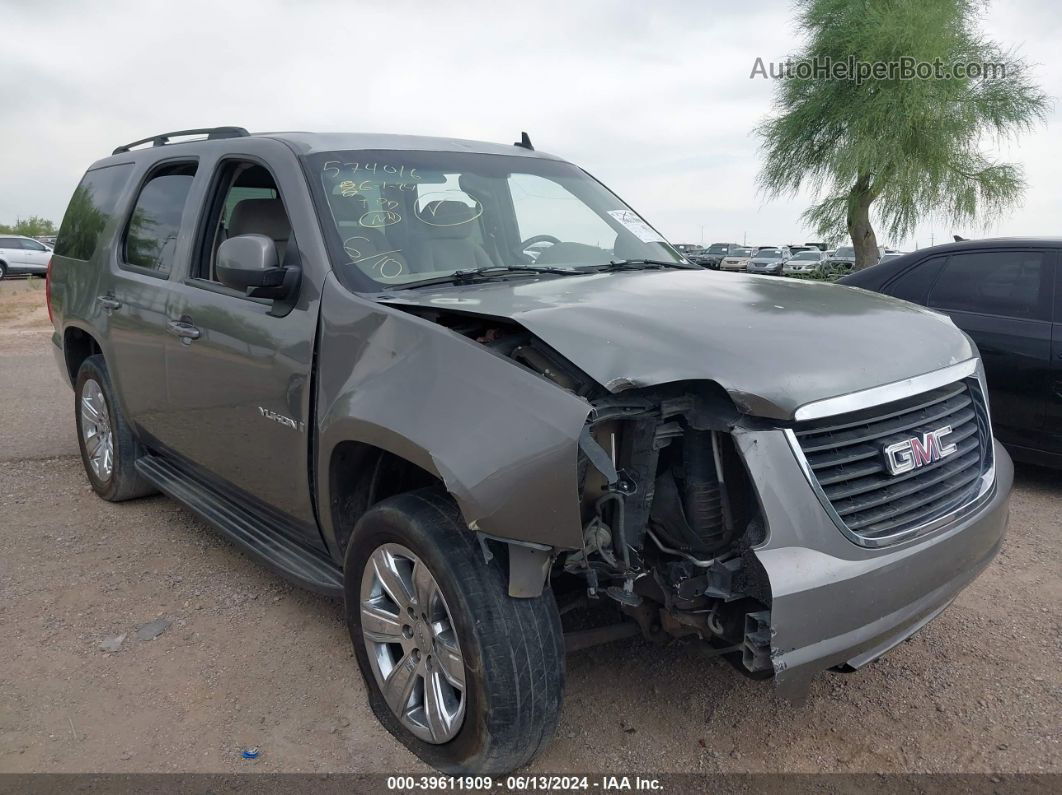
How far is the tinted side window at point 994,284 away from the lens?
526 cm

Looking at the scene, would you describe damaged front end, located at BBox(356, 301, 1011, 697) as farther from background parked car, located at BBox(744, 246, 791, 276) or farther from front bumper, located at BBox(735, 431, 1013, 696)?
background parked car, located at BBox(744, 246, 791, 276)

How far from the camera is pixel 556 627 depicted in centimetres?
235

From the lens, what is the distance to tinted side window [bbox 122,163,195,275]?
397 cm

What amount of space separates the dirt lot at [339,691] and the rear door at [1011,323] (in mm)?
1173

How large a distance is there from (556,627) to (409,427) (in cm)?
70

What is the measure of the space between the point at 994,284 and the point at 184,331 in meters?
4.93

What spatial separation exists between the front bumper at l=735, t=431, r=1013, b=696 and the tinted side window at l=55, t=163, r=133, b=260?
13.2 ft

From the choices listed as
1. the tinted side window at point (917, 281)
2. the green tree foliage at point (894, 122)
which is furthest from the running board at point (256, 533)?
the green tree foliage at point (894, 122)

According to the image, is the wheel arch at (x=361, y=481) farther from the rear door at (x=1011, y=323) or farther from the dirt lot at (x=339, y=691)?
the rear door at (x=1011, y=323)

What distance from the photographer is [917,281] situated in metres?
5.82

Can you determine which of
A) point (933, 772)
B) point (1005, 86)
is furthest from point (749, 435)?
point (1005, 86)

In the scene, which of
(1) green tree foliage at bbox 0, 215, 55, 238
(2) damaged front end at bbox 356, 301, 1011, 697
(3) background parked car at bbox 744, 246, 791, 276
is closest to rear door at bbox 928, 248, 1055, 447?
(2) damaged front end at bbox 356, 301, 1011, 697

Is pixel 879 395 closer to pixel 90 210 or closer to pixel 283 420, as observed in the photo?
pixel 283 420

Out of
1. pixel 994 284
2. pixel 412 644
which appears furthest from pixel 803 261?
pixel 412 644
